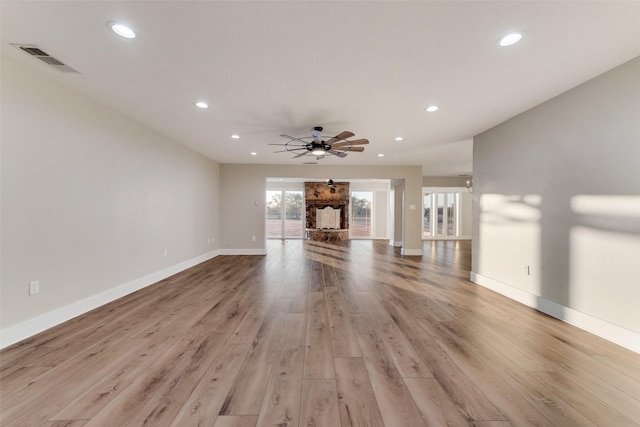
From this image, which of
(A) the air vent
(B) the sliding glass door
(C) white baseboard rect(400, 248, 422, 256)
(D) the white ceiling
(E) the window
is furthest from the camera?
(E) the window

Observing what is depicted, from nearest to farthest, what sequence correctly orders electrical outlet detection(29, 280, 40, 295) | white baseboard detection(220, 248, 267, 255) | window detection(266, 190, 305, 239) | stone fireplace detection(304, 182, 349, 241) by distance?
electrical outlet detection(29, 280, 40, 295) → white baseboard detection(220, 248, 267, 255) → stone fireplace detection(304, 182, 349, 241) → window detection(266, 190, 305, 239)

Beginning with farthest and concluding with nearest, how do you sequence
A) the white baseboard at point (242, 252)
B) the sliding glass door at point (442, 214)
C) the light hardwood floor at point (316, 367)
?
the sliding glass door at point (442, 214) < the white baseboard at point (242, 252) < the light hardwood floor at point (316, 367)

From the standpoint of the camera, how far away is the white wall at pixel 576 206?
2.26 metres

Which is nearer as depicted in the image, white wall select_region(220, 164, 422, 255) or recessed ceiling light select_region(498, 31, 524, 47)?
recessed ceiling light select_region(498, 31, 524, 47)

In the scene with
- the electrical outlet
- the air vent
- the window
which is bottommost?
the electrical outlet

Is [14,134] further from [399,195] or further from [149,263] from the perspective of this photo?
[399,195]

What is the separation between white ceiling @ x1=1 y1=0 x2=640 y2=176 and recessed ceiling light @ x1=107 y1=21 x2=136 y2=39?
0.04m

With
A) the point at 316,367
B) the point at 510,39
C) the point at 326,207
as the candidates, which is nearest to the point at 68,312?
the point at 316,367

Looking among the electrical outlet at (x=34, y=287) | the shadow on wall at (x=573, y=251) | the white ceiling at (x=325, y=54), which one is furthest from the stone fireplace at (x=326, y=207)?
the electrical outlet at (x=34, y=287)

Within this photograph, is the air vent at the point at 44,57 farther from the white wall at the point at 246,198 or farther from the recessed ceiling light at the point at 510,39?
the white wall at the point at 246,198

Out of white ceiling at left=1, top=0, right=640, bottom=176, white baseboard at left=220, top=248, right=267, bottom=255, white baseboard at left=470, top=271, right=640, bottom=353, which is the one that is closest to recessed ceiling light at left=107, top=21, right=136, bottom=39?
white ceiling at left=1, top=0, right=640, bottom=176

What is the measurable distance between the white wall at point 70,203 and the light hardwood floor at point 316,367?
12.8 inches

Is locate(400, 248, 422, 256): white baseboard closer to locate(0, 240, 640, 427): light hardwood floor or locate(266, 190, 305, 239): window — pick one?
locate(0, 240, 640, 427): light hardwood floor

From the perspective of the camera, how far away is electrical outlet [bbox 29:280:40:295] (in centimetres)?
236
